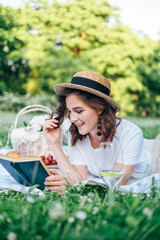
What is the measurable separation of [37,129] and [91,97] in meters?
1.60

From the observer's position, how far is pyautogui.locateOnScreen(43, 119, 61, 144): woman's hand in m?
3.04

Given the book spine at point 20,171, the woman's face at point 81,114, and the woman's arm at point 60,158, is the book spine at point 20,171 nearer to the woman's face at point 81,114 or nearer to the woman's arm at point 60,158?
the woman's arm at point 60,158

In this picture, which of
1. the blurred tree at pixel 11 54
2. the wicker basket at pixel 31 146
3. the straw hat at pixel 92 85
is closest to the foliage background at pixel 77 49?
the blurred tree at pixel 11 54

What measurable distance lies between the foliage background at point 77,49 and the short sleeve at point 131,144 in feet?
58.9

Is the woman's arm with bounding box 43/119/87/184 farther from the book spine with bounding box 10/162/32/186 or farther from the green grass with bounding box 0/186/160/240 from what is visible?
the green grass with bounding box 0/186/160/240

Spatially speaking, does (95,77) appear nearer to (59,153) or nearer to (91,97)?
(91,97)

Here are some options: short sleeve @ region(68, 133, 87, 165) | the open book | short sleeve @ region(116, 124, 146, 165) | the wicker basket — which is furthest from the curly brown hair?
the wicker basket

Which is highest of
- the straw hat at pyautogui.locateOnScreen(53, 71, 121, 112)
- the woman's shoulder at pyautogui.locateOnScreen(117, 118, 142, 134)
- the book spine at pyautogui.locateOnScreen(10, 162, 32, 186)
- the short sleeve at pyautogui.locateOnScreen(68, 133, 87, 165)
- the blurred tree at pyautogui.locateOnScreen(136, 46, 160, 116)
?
the blurred tree at pyautogui.locateOnScreen(136, 46, 160, 116)

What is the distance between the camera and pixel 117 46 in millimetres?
20828

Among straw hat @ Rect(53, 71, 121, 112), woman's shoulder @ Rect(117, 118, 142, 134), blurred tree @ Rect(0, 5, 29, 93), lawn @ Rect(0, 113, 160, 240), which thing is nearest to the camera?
lawn @ Rect(0, 113, 160, 240)

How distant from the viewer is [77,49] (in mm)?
23062

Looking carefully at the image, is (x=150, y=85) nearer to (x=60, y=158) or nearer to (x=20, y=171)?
(x=60, y=158)

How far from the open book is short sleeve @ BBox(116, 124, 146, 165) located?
802 mm

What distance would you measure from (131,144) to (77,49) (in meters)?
21.2
